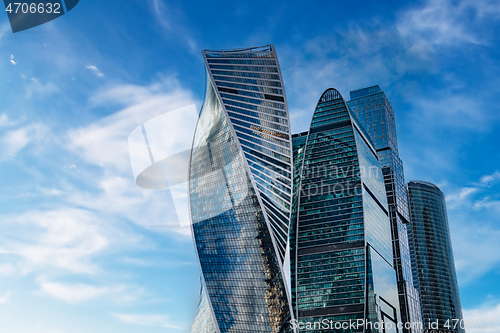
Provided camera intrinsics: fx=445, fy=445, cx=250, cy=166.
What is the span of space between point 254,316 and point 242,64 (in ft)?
180

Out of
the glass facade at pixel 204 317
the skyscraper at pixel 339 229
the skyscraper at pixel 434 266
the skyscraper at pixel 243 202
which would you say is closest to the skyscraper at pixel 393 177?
the skyscraper at pixel 339 229

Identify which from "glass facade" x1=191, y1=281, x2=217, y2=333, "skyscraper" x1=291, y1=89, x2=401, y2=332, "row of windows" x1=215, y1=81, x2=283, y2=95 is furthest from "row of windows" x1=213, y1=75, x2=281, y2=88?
Result: "glass facade" x1=191, y1=281, x2=217, y2=333

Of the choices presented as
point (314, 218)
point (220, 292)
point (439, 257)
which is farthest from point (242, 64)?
point (439, 257)

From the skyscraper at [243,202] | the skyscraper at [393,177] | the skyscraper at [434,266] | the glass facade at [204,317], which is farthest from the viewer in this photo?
the skyscraper at [434,266]

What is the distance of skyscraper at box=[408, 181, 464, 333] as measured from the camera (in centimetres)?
17812

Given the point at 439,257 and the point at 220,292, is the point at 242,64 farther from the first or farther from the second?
the point at 439,257

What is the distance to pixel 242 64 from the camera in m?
102

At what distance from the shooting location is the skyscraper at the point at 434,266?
178 meters

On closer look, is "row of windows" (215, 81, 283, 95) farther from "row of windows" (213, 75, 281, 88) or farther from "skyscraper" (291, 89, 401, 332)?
"skyscraper" (291, 89, 401, 332)

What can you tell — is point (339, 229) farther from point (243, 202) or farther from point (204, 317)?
point (204, 317)

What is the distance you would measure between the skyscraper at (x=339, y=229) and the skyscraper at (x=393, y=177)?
29.6 m

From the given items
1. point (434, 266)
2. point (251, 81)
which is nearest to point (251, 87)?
point (251, 81)

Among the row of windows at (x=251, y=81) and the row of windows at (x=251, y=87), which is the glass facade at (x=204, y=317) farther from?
the row of windows at (x=251, y=81)

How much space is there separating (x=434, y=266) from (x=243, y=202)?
424ft
